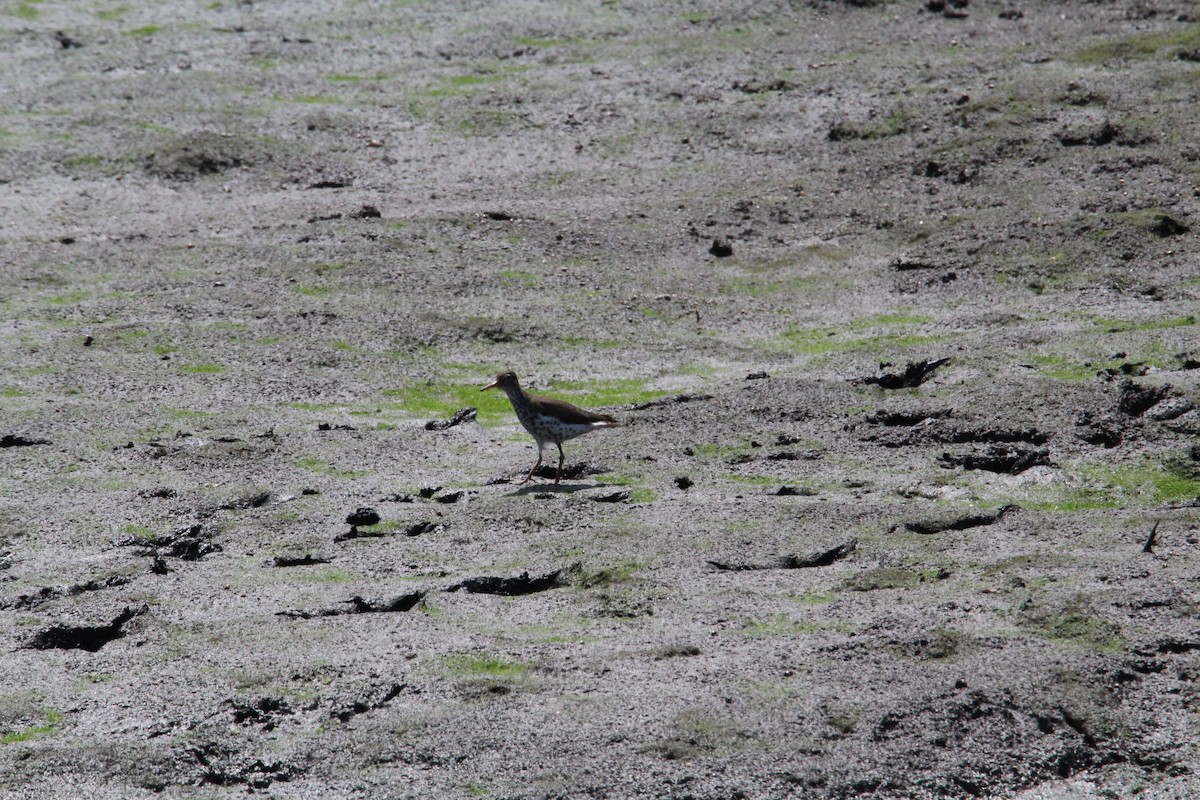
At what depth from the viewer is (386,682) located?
728cm

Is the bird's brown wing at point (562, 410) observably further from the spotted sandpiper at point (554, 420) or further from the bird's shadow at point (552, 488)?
the bird's shadow at point (552, 488)

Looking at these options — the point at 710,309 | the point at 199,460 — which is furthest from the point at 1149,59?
the point at 199,460

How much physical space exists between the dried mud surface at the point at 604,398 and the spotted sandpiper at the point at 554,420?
29cm

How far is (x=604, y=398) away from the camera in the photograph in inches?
496

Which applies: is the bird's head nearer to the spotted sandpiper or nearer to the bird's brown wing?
the spotted sandpiper

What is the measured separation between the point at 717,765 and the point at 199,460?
5664 mm

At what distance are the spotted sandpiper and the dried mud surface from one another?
0.94 ft

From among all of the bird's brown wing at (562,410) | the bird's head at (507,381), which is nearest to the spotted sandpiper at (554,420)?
the bird's brown wing at (562,410)

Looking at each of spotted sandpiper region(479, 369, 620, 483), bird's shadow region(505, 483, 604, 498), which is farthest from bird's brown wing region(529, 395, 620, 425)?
bird's shadow region(505, 483, 604, 498)

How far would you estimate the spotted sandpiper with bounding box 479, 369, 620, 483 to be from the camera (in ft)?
35.2

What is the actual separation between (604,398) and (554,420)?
6.20ft

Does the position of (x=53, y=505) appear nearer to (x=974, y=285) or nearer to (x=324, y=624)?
(x=324, y=624)

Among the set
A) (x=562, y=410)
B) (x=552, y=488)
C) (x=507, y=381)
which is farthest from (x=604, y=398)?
(x=552, y=488)

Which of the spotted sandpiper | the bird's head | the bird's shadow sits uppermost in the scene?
the bird's head
